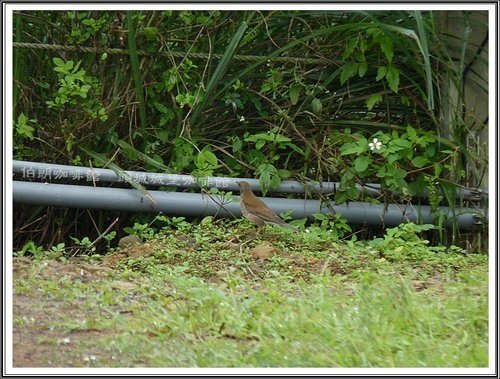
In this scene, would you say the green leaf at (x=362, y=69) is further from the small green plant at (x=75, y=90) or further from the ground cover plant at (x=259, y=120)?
the small green plant at (x=75, y=90)

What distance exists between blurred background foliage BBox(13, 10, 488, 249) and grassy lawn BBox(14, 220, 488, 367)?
131 centimetres

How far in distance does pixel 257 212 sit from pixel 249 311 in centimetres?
248

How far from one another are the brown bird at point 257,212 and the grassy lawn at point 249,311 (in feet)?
1.90

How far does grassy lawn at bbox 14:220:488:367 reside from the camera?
3.75 meters

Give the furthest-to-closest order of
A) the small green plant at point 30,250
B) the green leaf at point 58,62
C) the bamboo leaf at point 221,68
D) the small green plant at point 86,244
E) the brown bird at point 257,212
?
the green leaf at point 58,62, the bamboo leaf at point 221,68, the brown bird at point 257,212, the small green plant at point 86,244, the small green plant at point 30,250

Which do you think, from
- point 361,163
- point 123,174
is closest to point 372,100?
point 361,163

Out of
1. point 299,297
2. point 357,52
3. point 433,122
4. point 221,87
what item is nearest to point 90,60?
point 221,87

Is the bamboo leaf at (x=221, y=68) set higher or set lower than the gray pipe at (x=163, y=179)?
higher

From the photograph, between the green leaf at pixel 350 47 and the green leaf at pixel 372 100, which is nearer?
the green leaf at pixel 350 47

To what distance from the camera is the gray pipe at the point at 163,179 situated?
6966mm

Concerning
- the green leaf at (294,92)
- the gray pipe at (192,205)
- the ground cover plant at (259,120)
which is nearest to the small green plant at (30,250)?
the ground cover plant at (259,120)

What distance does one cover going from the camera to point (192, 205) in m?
7.05

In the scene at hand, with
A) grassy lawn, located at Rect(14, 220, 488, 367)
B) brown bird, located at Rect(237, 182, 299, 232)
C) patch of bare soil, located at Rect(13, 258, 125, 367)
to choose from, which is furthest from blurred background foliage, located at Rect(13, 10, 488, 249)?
patch of bare soil, located at Rect(13, 258, 125, 367)

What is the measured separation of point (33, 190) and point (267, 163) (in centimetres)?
184
